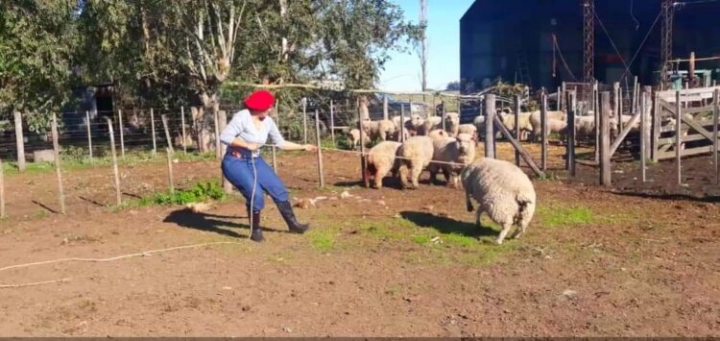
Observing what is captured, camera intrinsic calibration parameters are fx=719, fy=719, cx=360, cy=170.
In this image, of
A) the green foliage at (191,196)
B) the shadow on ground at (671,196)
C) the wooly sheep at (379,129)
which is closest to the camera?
the shadow on ground at (671,196)

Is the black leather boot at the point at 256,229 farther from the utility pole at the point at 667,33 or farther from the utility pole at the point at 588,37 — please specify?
the utility pole at the point at 588,37

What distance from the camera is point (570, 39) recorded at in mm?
52469

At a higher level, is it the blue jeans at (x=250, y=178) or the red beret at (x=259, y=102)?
the red beret at (x=259, y=102)

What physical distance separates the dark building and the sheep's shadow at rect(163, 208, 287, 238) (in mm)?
43903

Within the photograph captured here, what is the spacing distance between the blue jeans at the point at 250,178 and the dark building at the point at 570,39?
45342 millimetres

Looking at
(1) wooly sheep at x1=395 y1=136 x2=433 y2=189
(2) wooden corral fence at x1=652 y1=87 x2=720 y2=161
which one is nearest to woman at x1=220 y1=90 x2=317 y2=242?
(1) wooly sheep at x1=395 y1=136 x2=433 y2=189

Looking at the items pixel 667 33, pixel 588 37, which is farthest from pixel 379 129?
pixel 588 37

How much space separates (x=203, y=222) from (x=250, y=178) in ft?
7.00

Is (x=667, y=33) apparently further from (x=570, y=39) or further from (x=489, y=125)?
(x=489, y=125)

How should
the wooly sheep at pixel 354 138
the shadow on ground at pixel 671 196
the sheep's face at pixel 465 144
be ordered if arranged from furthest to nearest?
the wooly sheep at pixel 354 138, the sheep's face at pixel 465 144, the shadow on ground at pixel 671 196

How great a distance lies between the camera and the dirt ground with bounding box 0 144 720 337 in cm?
595

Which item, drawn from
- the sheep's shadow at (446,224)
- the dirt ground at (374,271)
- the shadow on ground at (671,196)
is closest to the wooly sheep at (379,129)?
the dirt ground at (374,271)

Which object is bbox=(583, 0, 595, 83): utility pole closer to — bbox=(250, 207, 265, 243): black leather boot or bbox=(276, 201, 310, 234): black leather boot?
bbox=(276, 201, 310, 234): black leather boot

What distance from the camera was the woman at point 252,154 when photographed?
348 inches
